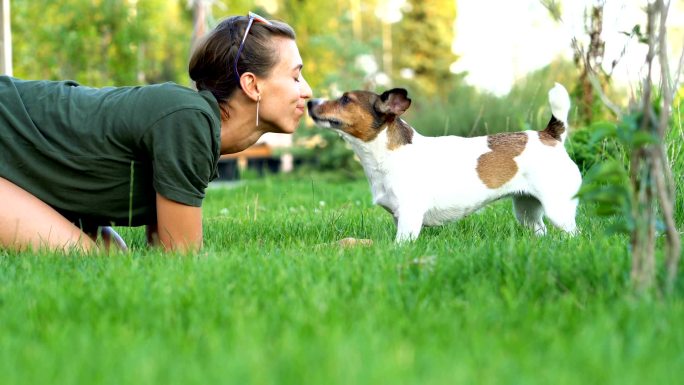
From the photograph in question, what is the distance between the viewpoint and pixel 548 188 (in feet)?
14.8

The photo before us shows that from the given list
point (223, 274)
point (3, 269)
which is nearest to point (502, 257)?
point (223, 274)

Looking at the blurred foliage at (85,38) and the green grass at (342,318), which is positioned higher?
the blurred foliage at (85,38)

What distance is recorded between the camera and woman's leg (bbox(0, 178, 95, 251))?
12.7ft

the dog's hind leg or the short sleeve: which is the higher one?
the short sleeve

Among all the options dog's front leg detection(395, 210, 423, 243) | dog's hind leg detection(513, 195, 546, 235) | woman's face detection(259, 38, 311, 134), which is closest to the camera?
woman's face detection(259, 38, 311, 134)

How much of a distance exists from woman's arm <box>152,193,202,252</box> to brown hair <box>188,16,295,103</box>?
2.32ft

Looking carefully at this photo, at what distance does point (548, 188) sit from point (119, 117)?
2.40 m

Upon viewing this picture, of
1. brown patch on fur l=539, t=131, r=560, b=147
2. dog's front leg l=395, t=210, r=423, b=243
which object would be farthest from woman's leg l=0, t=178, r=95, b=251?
brown patch on fur l=539, t=131, r=560, b=147

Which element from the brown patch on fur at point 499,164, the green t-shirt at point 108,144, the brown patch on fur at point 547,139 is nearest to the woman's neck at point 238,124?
the green t-shirt at point 108,144

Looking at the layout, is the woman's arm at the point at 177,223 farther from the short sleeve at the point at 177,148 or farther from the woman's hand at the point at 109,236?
the woman's hand at the point at 109,236

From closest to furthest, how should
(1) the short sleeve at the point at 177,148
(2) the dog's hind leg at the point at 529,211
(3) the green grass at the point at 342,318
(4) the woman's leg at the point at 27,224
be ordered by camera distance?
(3) the green grass at the point at 342,318 < (1) the short sleeve at the point at 177,148 < (4) the woman's leg at the point at 27,224 < (2) the dog's hind leg at the point at 529,211

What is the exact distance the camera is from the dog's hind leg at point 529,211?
16.3 ft

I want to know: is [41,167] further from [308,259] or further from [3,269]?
[308,259]

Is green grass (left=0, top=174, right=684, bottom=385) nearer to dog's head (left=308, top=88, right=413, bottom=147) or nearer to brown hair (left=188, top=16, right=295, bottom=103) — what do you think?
brown hair (left=188, top=16, right=295, bottom=103)
